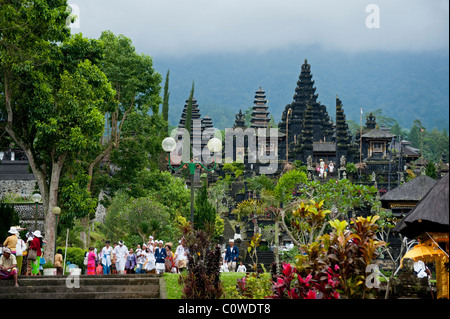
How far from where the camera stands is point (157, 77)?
120 feet

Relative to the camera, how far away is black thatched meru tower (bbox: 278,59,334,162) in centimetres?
7412

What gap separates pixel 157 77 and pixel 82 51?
27.0 ft

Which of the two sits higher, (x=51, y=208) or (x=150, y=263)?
(x=51, y=208)

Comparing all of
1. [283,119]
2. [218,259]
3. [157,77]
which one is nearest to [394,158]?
[283,119]

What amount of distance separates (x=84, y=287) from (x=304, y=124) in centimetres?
5836

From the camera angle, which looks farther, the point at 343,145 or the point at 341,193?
the point at 343,145

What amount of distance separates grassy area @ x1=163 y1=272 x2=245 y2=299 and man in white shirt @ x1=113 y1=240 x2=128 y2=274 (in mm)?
3107

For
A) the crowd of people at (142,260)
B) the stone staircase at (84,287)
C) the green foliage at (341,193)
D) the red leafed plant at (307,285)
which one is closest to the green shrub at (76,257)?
the crowd of people at (142,260)

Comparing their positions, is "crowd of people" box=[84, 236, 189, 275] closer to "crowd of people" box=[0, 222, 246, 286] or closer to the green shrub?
"crowd of people" box=[0, 222, 246, 286]

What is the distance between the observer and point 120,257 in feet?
72.8

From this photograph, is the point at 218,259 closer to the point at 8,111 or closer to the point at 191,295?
the point at 191,295

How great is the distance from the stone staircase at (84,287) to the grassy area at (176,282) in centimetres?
28

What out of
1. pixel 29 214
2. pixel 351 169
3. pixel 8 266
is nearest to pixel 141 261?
pixel 8 266

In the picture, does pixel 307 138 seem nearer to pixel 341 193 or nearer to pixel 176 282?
pixel 341 193
